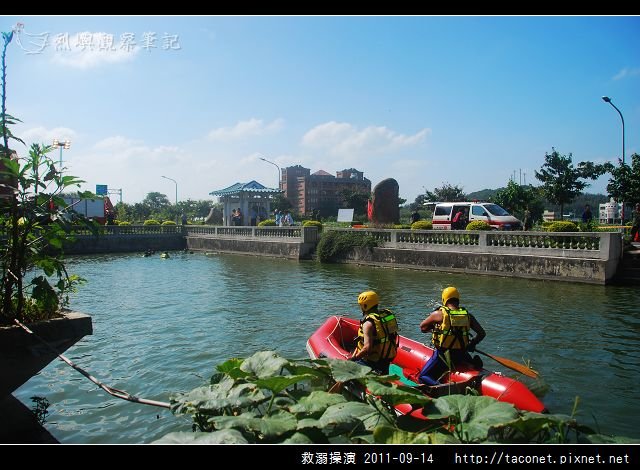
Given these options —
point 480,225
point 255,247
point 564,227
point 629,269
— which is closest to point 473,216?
point 480,225

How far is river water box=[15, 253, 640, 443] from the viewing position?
643 centimetres

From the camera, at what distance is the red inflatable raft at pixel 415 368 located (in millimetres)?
5321

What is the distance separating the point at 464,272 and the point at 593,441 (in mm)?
16600

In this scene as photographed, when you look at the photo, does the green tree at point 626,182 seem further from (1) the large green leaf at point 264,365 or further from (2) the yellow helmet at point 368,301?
(1) the large green leaf at point 264,365

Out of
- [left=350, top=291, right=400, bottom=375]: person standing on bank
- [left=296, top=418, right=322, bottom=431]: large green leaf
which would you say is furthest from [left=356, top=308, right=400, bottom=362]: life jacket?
[left=296, top=418, right=322, bottom=431]: large green leaf

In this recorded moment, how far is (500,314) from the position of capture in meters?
11.8

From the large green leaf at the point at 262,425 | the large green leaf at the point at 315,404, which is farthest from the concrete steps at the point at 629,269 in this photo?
the large green leaf at the point at 262,425

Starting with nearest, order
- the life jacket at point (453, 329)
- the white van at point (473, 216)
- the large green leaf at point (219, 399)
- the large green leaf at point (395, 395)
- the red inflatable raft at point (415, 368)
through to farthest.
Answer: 1. the large green leaf at point (395, 395)
2. the large green leaf at point (219, 399)
3. the red inflatable raft at point (415, 368)
4. the life jacket at point (453, 329)
5. the white van at point (473, 216)

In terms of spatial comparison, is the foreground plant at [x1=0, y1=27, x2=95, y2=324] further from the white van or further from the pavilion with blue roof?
the pavilion with blue roof

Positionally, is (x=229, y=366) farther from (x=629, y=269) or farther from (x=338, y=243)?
(x=338, y=243)

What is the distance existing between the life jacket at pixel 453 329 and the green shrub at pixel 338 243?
55.6ft

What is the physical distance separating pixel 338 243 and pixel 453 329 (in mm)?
18277
